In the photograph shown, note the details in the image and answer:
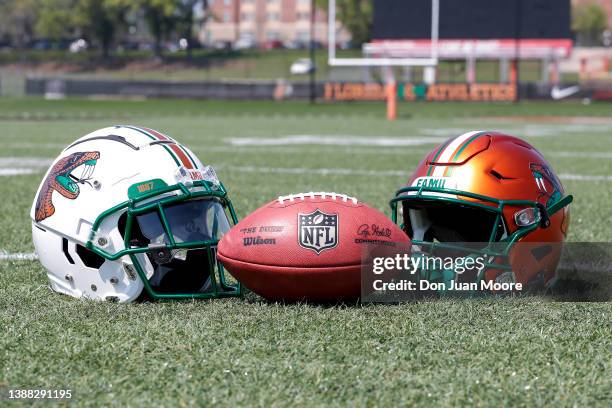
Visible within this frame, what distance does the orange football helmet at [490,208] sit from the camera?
317 centimetres

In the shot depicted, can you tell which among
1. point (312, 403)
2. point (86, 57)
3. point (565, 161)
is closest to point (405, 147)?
point (565, 161)

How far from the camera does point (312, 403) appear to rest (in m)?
2.13

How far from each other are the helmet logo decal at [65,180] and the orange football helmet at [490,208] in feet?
3.40

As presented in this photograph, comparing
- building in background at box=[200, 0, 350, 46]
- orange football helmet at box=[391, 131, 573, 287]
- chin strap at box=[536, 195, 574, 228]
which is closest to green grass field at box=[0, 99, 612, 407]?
orange football helmet at box=[391, 131, 573, 287]

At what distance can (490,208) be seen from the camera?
316cm

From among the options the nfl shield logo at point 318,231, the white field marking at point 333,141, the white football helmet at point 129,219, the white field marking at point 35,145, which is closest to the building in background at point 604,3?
the white field marking at point 333,141

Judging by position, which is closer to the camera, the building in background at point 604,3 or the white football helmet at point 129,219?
the white football helmet at point 129,219

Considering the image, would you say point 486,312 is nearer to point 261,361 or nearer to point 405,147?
point 261,361

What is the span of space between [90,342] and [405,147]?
29.6 ft

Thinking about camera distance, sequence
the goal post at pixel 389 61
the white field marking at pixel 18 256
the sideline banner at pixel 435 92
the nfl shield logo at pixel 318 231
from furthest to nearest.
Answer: the sideline banner at pixel 435 92
the goal post at pixel 389 61
the white field marking at pixel 18 256
the nfl shield logo at pixel 318 231

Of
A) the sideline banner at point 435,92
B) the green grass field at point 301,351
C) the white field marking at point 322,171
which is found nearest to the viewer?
the green grass field at point 301,351

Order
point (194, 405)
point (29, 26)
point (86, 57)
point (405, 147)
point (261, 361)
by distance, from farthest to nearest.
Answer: point (29, 26)
point (86, 57)
point (405, 147)
point (261, 361)
point (194, 405)

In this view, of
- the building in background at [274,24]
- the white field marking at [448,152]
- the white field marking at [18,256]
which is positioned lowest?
the building in background at [274,24]

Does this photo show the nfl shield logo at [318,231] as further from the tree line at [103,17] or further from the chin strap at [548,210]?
the tree line at [103,17]
